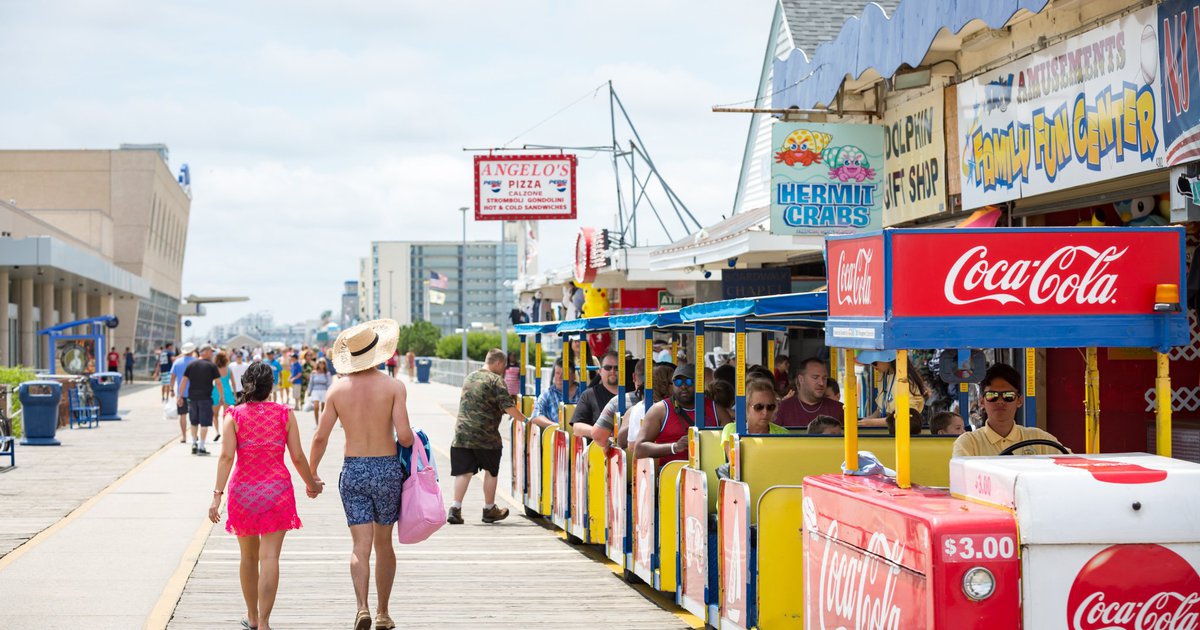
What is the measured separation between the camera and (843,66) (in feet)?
46.1

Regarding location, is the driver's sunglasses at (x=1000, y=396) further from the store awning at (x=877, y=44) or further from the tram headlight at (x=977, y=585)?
the store awning at (x=877, y=44)

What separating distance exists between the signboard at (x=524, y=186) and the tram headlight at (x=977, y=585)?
1090 inches

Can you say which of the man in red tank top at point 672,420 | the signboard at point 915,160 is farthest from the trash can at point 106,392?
the man in red tank top at point 672,420

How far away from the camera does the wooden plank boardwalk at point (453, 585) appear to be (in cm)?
887

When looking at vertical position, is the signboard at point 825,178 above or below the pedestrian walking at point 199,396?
above

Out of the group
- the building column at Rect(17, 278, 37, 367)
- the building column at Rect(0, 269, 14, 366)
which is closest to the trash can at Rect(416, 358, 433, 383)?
the building column at Rect(17, 278, 37, 367)

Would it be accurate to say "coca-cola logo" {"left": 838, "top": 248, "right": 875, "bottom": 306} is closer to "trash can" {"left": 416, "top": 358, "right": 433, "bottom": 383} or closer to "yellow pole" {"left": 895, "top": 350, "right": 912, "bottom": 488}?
"yellow pole" {"left": 895, "top": 350, "right": 912, "bottom": 488}

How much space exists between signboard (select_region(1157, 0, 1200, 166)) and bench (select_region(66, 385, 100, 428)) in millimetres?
24497

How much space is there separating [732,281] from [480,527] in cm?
491

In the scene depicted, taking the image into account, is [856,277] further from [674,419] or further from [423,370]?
[423,370]

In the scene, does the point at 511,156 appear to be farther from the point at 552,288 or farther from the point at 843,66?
the point at 843,66

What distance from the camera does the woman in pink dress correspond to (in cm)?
796

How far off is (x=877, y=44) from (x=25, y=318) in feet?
149

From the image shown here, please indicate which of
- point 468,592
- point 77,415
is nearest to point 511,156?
point 77,415
